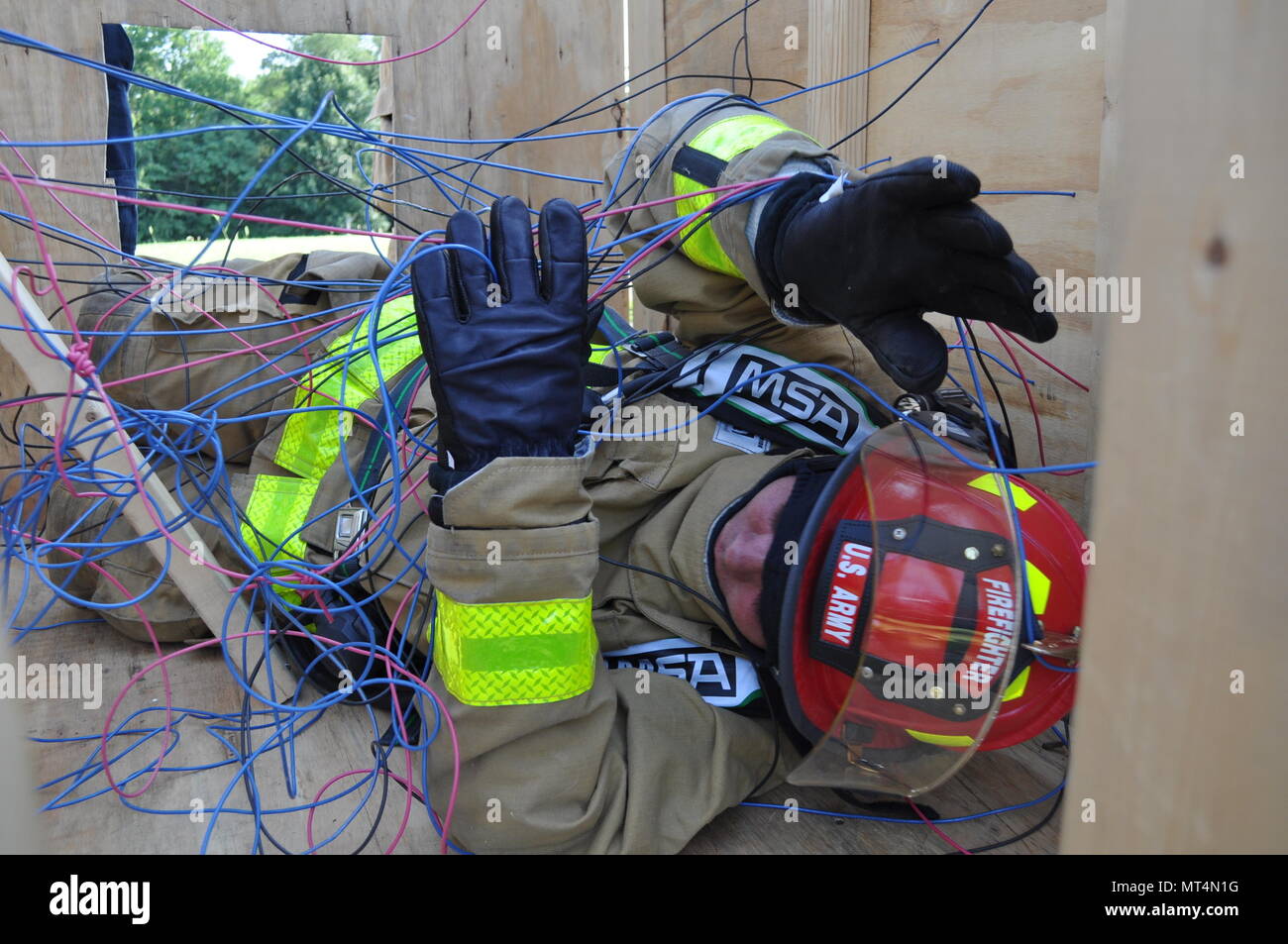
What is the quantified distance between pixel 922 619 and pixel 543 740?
0.47 metres

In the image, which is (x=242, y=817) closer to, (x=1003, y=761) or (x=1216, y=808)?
(x=1003, y=761)

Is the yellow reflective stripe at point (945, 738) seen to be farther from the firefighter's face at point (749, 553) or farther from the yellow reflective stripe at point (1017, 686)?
the firefighter's face at point (749, 553)

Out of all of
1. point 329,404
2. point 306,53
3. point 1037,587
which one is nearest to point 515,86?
point 306,53

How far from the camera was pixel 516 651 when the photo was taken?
3.84ft

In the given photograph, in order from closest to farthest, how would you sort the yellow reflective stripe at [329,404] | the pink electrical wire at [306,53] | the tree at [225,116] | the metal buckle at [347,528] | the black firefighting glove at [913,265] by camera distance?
the black firefighting glove at [913,265] < the metal buckle at [347,528] < the yellow reflective stripe at [329,404] < the pink electrical wire at [306,53] < the tree at [225,116]

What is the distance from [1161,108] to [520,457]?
861 mm

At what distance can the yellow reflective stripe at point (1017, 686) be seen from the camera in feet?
3.41

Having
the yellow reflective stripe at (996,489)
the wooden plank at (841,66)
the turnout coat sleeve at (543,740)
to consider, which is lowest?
the turnout coat sleeve at (543,740)

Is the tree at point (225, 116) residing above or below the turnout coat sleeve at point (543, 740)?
above

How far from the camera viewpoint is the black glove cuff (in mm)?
1279

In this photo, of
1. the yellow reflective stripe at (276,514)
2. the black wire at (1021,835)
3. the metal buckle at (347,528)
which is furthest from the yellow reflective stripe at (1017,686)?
the yellow reflective stripe at (276,514)

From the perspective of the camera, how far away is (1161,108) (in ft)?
1.30

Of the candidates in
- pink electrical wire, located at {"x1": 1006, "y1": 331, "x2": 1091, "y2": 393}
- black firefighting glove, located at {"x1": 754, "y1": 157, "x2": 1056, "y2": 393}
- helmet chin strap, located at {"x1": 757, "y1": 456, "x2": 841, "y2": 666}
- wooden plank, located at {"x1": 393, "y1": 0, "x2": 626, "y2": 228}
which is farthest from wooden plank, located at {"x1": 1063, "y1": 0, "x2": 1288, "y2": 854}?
wooden plank, located at {"x1": 393, "y1": 0, "x2": 626, "y2": 228}

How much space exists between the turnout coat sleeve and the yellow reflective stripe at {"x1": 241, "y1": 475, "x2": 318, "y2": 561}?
56 centimetres
